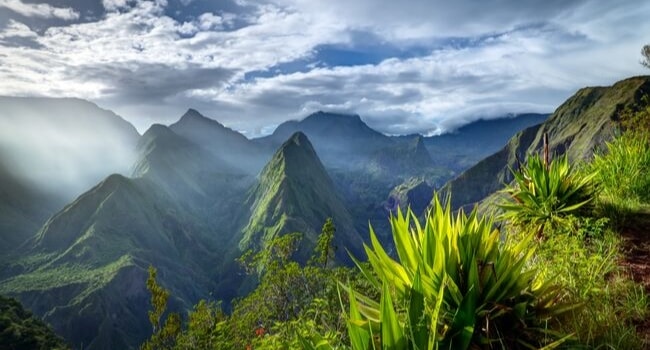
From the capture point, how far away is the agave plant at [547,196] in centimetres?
780

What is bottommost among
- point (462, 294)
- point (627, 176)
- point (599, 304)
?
point (599, 304)

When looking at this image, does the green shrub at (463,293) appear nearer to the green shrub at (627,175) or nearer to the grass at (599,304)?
the grass at (599,304)

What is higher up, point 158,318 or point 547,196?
point 547,196

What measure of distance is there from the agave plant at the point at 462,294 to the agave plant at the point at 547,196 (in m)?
4.06

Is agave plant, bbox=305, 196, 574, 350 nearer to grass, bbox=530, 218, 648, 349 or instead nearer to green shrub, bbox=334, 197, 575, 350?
green shrub, bbox=334, 197, 575, 350

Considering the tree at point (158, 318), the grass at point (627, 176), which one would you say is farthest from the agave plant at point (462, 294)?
the tree at point (158, 318)

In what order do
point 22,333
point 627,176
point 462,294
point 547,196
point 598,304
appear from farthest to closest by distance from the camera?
point 22,333
point 627,176
point 547,196
point 598,304
point 462,294

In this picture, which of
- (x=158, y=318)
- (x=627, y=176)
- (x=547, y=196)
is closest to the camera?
(x=547, y=196)

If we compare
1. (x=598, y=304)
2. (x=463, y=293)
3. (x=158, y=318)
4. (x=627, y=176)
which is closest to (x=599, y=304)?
(x=598, y=304)

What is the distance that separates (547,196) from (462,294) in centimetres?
543

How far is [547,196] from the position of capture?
8.10 meters

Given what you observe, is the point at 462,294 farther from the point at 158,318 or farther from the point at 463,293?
the point at 158,318

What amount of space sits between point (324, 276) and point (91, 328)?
18400 cm

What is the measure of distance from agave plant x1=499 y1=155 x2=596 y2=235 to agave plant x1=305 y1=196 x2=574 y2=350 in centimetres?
406
